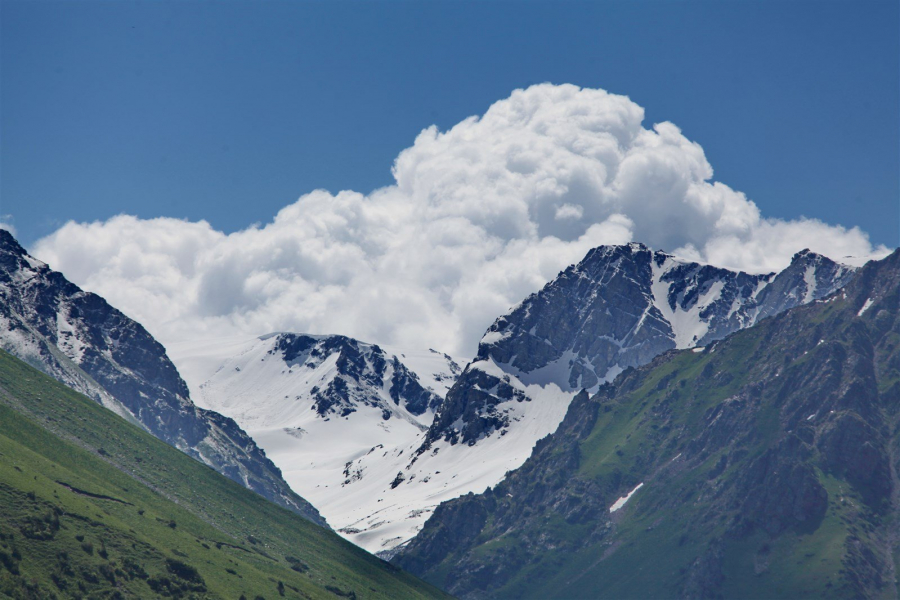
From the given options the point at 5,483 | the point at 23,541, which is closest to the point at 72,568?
the point at 23,541

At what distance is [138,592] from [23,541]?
23.1m

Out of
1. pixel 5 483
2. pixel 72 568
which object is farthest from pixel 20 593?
pixel 5 483

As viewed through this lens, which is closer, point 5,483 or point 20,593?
point 20,593

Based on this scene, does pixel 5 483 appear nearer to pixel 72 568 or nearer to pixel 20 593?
pixel 72 568

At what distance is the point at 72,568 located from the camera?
18212cm

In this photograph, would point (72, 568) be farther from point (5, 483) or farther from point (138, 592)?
point (5, 483)

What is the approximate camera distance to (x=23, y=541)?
181 m

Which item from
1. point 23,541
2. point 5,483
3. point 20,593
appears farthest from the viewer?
point 5,483

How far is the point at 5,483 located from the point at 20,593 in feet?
127

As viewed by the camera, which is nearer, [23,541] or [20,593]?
[20,593]

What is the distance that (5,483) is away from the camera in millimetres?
196125

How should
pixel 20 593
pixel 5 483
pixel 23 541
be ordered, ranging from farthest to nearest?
pixel 5 483 → pixel 23 541 → pixel 20 593

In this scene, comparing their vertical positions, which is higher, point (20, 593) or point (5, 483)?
point (5, 483)

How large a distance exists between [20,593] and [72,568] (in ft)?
61.8
